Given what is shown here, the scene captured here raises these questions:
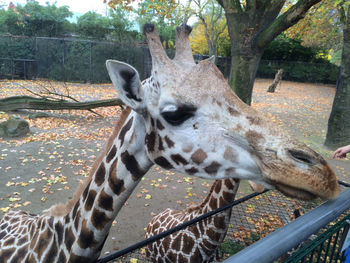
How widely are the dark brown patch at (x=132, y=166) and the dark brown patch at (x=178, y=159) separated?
0.83ft

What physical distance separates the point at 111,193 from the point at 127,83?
2.44 feet

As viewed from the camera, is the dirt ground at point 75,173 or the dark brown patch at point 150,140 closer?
the dark brown patch at point 150,140

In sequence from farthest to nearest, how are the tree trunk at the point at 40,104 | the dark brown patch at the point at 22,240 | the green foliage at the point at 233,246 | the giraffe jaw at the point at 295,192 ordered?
the tree trunk at the point at 40,104, the green foliage at the point at 233,246, the dark brown patch at the point at 22,240, the giraffe jaw at the point at 295,192

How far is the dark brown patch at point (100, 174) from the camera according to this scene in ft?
6.23

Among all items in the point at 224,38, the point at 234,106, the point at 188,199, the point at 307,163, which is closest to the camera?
the point at 307,163

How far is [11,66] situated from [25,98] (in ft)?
37.5

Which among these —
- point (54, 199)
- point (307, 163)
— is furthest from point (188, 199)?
point (307, 163)

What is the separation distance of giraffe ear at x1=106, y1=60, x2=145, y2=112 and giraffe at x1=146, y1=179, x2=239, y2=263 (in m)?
1.45

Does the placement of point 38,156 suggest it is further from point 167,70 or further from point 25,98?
point 167,70

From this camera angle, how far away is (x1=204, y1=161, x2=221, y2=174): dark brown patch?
161cm

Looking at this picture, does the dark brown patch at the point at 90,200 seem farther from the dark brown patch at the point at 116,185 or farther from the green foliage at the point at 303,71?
the green foliage at the point at 303,71

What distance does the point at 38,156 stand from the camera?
7.19m

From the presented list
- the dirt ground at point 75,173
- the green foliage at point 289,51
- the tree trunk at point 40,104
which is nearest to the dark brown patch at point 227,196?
the dirt ground at point 75,173

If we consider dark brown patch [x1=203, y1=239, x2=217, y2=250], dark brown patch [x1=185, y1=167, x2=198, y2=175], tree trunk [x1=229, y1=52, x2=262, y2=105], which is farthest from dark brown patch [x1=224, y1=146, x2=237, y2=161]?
tree trunk [x1=229, y1=52, x2=262, y2=105]
